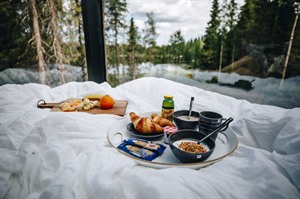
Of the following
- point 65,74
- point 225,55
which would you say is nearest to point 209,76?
point 225,55

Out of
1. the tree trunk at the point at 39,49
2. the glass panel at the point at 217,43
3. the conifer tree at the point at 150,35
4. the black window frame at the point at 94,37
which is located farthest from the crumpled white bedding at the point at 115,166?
the conifer tree at the point at 150,35

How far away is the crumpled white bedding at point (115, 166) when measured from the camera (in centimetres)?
49

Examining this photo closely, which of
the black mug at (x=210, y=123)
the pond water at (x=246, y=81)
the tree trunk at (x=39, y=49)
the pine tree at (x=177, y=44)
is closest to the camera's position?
the black mug at (x=210, y=123)

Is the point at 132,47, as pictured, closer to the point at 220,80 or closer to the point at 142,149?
the point at 220,80

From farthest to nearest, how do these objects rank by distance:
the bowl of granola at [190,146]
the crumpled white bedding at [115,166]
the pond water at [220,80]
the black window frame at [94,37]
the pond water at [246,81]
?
the pond water at [246,81] < the pond water at [220,80] < the black window frame at [94,37] < the bowl of granola at [190,146] < the crumpled white bedding at [115,166]

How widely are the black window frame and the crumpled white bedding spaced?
4.71ft

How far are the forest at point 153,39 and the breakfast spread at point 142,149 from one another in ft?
8.49

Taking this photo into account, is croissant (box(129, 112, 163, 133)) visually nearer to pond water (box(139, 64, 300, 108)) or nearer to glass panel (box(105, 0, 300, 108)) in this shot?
glass panel (box(105, 0, 300, 108))

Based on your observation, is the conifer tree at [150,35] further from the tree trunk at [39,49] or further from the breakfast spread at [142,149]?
the breakfast spread at [142,149]

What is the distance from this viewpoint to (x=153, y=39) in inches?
175

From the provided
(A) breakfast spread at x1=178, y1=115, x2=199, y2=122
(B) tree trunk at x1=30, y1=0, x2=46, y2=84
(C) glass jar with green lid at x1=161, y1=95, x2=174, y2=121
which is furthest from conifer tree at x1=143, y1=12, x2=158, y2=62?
(A) breakfast spread at x1=178, y1=115, x2=199, y2=122

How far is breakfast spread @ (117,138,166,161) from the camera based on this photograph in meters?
0.67

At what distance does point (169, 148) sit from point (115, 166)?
271 millimetres

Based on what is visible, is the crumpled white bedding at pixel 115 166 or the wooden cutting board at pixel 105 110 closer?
the crumpled white bedding at pixel 115 166
